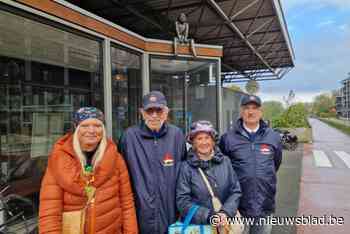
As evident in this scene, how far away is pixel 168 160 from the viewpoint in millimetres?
2104

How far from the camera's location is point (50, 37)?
3064 mm

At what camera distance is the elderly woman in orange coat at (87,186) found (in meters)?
1.76

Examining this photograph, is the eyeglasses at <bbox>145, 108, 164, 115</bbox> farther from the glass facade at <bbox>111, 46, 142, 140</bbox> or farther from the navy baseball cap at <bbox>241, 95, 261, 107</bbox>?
the glass facade at <bbox>111, 46, 142, 140</bbox>

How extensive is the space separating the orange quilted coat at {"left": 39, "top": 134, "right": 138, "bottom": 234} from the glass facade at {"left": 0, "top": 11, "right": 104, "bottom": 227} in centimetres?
138

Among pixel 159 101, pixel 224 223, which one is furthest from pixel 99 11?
pixel 224 223

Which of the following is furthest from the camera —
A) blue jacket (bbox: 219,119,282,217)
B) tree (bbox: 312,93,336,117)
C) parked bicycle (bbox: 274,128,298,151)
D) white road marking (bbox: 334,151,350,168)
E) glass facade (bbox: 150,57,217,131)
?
tree (bbox: 312,93,336,117)

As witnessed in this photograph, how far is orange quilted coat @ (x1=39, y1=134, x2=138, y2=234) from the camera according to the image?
1750 mm

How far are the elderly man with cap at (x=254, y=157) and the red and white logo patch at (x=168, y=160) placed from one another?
0.60 m

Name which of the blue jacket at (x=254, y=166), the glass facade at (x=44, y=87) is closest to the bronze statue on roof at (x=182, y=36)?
the glass facade at (x=44, y=87)

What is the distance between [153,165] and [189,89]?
130 inches

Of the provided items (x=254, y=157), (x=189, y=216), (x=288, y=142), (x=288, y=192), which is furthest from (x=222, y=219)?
(x=288, y=142)

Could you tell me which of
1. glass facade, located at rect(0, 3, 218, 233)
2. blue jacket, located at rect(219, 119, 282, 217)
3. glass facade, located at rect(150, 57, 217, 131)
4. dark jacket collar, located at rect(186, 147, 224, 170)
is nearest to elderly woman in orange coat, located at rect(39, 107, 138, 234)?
dark jacket collar, located at rect(186, 147, 224, 170)

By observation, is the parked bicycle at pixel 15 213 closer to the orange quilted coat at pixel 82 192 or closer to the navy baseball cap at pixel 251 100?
the orange quilted coat at pixel 82 192

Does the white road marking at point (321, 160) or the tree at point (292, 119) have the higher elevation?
the tree at point (292, 119)
